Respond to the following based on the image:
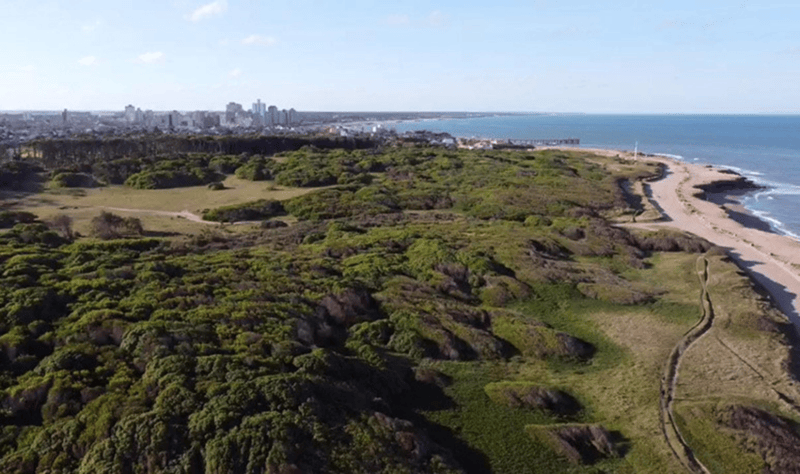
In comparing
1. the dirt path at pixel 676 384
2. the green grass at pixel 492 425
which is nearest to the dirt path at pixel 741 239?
the dirt path at pixel 676 384

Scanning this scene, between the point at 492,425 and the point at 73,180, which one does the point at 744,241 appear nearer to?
the point at 492,425

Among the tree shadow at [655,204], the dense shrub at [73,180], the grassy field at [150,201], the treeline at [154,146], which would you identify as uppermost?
the treeline at [154,146]

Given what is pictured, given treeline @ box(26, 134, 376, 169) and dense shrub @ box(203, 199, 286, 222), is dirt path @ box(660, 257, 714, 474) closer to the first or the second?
dense shrub @ box(203, 199, 286, 222)

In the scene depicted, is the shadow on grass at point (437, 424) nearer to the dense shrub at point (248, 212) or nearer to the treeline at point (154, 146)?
the dense shrub at point (248, 212)

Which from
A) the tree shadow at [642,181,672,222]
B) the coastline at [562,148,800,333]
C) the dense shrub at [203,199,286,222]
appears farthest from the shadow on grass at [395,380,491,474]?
the tree shadow at [642,181,672,222]

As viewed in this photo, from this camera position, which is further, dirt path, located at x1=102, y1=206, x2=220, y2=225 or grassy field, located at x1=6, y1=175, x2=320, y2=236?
dirt path, located at x1=102, y1=206, x2=220, y2=225

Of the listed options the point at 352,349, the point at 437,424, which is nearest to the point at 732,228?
the point at 352,349

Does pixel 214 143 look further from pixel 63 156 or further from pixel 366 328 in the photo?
pixel 366 328

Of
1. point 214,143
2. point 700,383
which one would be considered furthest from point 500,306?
point 214,143
